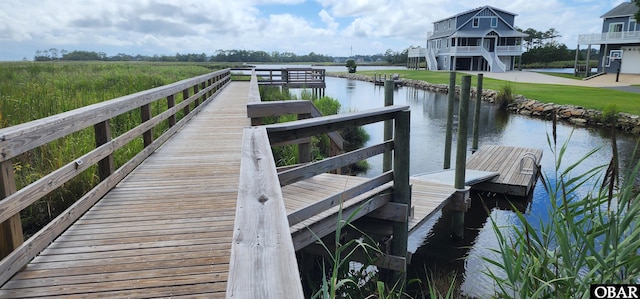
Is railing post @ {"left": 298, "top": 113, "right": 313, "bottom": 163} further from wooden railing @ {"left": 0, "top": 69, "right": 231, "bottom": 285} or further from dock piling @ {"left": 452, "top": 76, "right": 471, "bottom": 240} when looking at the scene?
dock piling @ {"left": 452, "top": 76, "right": 471, "bottom": 240}

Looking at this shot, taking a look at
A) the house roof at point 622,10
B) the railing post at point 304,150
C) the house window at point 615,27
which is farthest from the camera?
the house window at point 615,27

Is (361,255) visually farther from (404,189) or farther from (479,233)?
(479,233)

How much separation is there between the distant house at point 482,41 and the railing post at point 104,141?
4752cm

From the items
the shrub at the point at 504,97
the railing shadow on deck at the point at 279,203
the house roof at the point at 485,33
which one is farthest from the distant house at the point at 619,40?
the railing shadow on deck at the point at 279,203

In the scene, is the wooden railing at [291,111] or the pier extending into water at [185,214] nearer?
the pier extending into water at [185,214]

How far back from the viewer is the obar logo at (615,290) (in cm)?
230

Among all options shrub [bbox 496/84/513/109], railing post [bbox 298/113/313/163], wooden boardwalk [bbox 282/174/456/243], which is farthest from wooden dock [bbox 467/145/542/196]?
shrub [bbox 496/84/513/109]

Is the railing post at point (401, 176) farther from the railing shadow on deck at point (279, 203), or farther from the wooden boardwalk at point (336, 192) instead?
the wooden boardwalk at point (336, 192)

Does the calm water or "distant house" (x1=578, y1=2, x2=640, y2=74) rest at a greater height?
"distant house" (x1=578, y1=2, x2=640, y2=74)

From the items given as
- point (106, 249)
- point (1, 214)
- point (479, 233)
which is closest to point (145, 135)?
point (106, 249)

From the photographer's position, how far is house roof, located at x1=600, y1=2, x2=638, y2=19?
37253mm

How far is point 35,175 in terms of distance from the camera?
5.12m

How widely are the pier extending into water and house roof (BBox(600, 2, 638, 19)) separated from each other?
41800 millimetres

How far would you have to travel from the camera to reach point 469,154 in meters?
14.4
